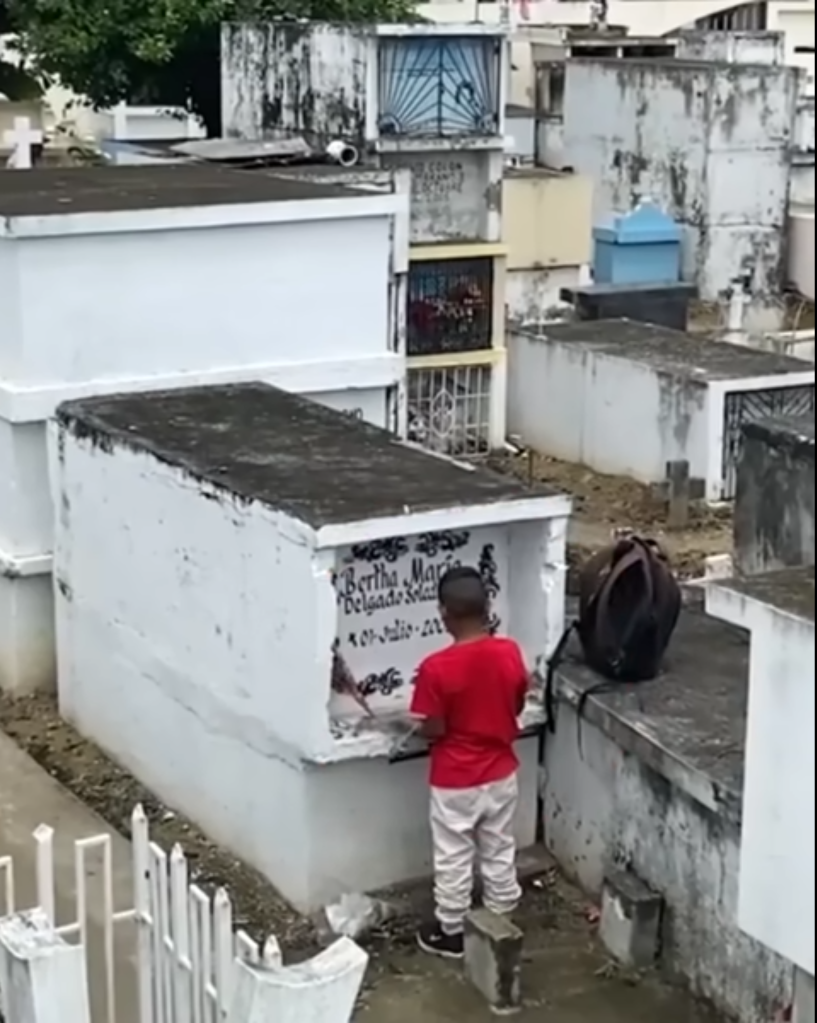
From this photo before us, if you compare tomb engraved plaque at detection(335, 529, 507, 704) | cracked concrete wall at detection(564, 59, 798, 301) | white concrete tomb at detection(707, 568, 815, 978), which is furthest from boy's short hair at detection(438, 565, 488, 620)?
cracked concrete wall at detection(564, 59, 798, 301)

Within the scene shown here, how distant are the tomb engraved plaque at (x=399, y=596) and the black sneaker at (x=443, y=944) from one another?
958 millimetres

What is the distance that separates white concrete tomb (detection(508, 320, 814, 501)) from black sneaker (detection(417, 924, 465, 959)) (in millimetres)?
6617

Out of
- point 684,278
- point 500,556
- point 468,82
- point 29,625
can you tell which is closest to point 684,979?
point 500,556

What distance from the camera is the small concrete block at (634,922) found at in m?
6.88

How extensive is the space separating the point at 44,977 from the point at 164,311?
16.4ft

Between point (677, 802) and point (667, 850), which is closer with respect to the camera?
point (677, 802)

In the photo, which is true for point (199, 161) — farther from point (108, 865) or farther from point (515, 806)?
point (108, 865)

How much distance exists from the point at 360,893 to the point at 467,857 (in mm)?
551

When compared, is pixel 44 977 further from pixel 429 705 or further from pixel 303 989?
pixel 429 705

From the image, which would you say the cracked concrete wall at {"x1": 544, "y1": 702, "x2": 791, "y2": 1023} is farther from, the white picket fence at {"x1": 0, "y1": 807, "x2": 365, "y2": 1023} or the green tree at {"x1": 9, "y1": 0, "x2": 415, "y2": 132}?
the green tree at {"x1": 9, "y1": 0, "x2": 415, "y2": 132}

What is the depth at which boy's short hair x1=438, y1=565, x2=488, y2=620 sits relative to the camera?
6.73 meters

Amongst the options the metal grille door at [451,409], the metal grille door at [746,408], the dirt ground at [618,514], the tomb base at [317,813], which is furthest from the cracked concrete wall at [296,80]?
the tomb base at [317,813]


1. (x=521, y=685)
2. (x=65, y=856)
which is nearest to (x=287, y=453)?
(x=521, y=685)

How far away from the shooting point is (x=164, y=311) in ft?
31.4
